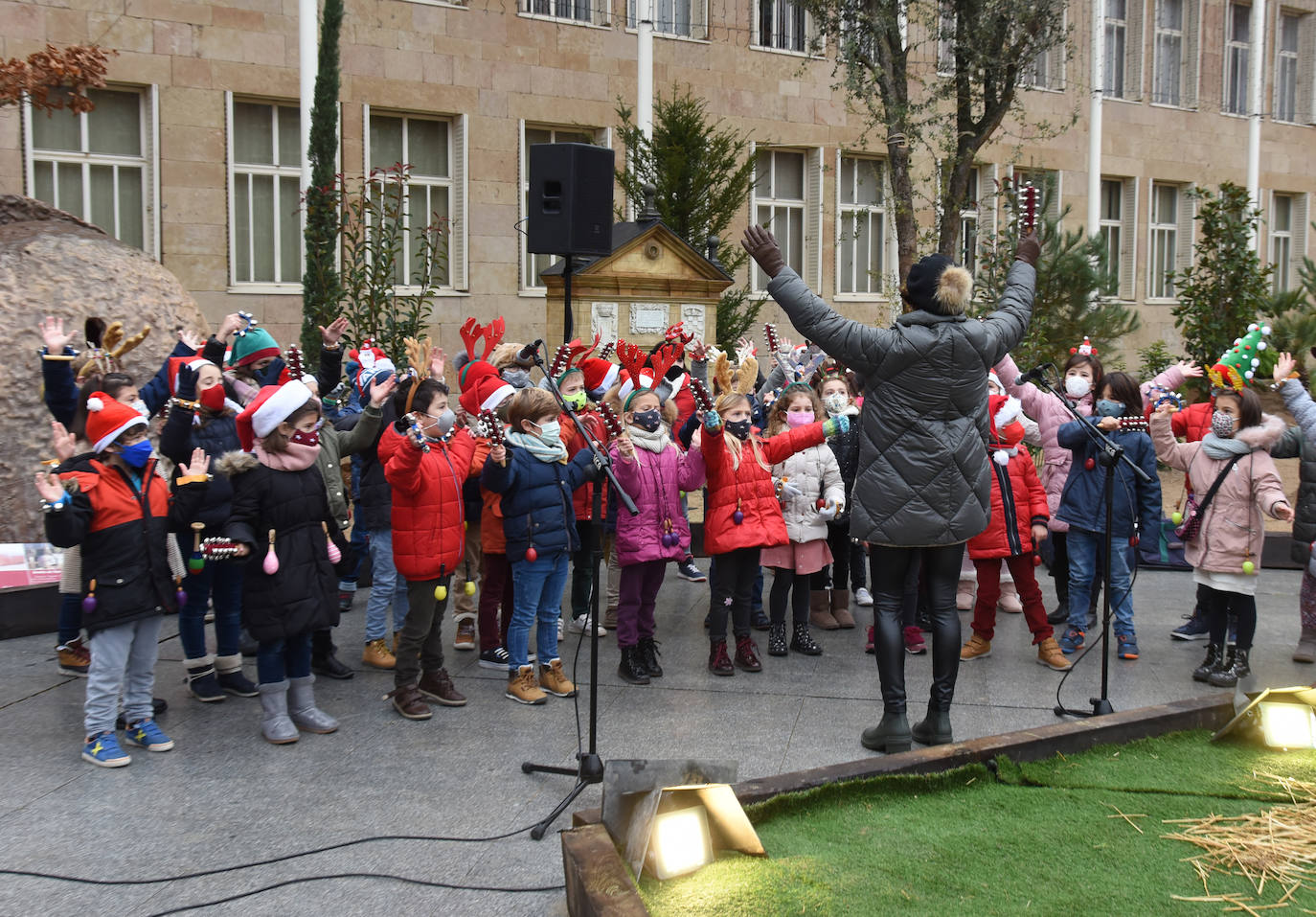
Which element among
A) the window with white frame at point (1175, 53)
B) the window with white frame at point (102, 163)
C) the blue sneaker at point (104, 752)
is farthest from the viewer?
the window with white frame at point (1175, 53)

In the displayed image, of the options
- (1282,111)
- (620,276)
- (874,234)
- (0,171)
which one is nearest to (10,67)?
(0,171)

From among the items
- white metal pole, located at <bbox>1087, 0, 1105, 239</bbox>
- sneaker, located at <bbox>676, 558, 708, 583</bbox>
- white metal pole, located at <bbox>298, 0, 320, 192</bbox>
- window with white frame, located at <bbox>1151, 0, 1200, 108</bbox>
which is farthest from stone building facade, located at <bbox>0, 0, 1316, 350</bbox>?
sneaker, located at <bbox>676, 558, 708, 583</bbox>

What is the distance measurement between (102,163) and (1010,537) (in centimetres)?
1209

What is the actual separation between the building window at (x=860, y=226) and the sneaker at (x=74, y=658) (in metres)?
15.1

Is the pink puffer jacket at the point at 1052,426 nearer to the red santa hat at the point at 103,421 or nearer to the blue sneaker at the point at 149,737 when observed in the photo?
the red santa hat at the point at 103,421

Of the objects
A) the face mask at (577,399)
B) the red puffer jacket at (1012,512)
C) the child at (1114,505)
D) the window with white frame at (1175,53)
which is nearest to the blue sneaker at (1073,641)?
the child at (1114,505)

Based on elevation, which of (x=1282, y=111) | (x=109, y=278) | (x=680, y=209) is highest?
(x=1282, y=111)

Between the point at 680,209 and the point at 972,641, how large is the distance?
29.5 ft

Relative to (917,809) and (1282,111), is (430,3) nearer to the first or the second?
(917,809)

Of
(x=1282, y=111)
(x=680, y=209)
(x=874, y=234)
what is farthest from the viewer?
→ (x=1282, y=111)

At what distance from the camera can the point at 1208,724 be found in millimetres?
5609

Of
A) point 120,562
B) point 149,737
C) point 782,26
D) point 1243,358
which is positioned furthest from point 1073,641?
point 782,26

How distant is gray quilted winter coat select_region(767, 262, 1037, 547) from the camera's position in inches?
206

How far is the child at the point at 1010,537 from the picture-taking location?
7227mm
